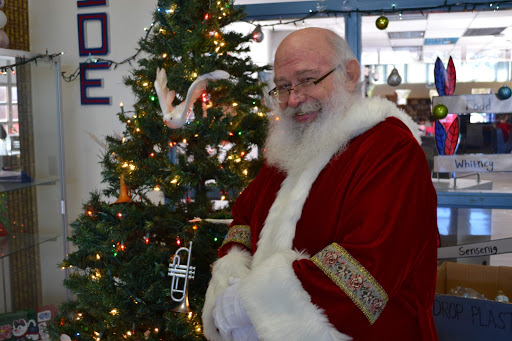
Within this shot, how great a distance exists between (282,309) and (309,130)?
1.86 feet

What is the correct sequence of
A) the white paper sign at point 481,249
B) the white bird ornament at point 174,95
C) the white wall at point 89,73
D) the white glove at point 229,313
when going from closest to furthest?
the white glove at point 229,313 → the white bird ornament at point 174,95 → the white paper sign at point 481,249 → the white wall at point 89,73

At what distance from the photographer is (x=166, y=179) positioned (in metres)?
2.40

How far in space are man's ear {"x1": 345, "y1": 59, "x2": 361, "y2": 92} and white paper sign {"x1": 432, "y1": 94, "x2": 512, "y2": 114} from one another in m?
1.61

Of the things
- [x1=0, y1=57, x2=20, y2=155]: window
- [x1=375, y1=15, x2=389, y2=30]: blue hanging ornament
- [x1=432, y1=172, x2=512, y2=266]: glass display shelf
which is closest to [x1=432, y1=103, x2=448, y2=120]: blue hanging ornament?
[x1=432, y1=172, x2=512, y2=266]: glass display shelf

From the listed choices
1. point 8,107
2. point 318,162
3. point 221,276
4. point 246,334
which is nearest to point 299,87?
point 318,162

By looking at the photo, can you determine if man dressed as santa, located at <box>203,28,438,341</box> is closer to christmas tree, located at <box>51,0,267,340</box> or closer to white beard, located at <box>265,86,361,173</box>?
white beard, located at <box>265,86,361,173</box>

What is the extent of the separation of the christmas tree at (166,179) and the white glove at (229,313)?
73 cm

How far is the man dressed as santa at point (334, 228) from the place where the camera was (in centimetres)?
139

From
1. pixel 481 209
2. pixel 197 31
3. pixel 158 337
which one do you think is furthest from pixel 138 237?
pixel 481 209

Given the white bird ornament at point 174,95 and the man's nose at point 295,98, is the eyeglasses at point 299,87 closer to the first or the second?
the man's nose at point 295,98

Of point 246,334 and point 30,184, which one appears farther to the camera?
point 30,184

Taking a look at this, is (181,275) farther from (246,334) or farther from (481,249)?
(481,249)

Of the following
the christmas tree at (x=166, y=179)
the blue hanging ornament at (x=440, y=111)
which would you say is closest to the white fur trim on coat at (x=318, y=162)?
the christmas tree at (x=166, y=179)

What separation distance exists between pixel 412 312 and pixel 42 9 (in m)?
3.37
